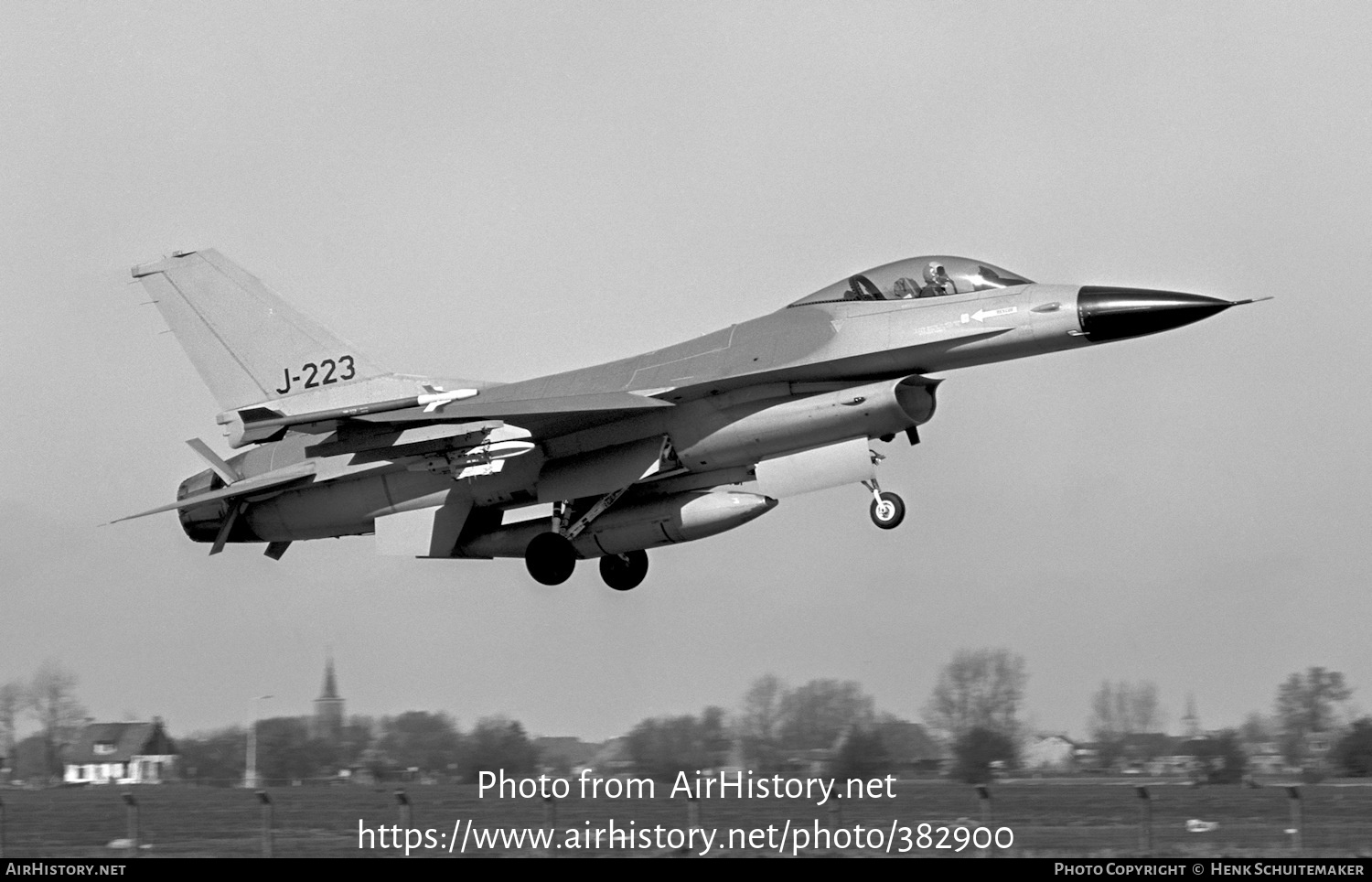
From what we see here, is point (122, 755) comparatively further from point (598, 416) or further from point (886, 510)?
point (886, 510)

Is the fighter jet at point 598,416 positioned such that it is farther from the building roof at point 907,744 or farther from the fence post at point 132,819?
the fence post at point 132,819

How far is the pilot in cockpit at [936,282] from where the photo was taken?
16.7 metres

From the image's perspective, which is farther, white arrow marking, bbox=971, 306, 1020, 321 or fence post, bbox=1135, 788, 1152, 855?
white arrow marking, bbox=971, 306, 1020, 321

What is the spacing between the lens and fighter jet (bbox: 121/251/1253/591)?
16.6 meters

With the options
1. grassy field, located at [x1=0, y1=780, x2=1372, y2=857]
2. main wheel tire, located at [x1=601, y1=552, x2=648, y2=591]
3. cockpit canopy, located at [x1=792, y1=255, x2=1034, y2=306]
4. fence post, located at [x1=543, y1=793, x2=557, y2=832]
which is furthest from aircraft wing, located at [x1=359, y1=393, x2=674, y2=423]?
fence post, located at [x1=543, y1=793, x2=557, y2=832]

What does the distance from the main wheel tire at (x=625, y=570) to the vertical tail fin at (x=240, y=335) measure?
3.71 m

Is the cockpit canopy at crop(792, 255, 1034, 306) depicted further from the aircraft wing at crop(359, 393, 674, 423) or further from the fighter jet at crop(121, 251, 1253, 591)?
the aircraft wing at crop(359, 393, 674, 423)

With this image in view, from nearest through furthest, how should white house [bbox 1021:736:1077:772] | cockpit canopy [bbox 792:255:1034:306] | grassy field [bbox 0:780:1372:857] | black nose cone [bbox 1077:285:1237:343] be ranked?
grassy field [bbox 0:780:1372:857]
black nose cone [bbox 1077:285:1237:343]
cockpit canopy [bbox 792:255:1034:306]
white house [bbox 1021:736:1077:772]

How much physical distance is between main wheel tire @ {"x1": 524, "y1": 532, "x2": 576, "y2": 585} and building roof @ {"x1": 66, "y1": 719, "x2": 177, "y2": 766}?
516 centimetres

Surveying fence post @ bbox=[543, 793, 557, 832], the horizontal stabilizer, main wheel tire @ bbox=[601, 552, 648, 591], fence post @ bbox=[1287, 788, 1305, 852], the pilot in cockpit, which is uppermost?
the pilot in cockpit

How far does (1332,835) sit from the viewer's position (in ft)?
46.5

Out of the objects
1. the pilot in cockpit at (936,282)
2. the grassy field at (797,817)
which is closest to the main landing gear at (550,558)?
the grassy field at (797,817)
